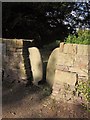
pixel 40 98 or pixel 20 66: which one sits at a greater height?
pixel 20 66

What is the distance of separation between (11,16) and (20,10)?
1.52ft

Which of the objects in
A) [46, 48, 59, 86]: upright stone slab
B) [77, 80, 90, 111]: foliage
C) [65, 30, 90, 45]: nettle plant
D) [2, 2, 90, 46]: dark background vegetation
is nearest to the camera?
[77, 80, 90, 111]: foliage

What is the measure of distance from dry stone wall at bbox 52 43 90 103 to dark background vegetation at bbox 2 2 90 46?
6.43 metres

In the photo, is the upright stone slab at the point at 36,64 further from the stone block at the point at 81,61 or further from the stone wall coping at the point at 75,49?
the stone block at the point at 81,61

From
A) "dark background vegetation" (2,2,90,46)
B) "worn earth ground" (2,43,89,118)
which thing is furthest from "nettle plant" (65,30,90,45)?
"dark background vegetation" (2,2,90,46)

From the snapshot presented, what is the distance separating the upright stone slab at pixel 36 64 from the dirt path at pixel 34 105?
241 mm

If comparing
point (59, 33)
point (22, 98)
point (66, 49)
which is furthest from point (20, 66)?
point (59, 33)

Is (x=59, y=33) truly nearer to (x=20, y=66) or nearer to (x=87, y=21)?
(x=87, y=21)

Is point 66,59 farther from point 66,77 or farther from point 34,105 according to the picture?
point 34,105

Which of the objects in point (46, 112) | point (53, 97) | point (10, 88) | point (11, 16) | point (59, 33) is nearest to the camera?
point (46, 112)

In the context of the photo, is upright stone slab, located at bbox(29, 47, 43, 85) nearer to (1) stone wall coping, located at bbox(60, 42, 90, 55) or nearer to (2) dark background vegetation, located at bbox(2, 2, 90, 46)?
(1) stone wall coping, located at bbox(60, 42, 90, 55)

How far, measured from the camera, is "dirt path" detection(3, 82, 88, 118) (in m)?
5.18

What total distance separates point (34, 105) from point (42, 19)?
25.7 feet

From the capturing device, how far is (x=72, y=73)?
5.43 m
